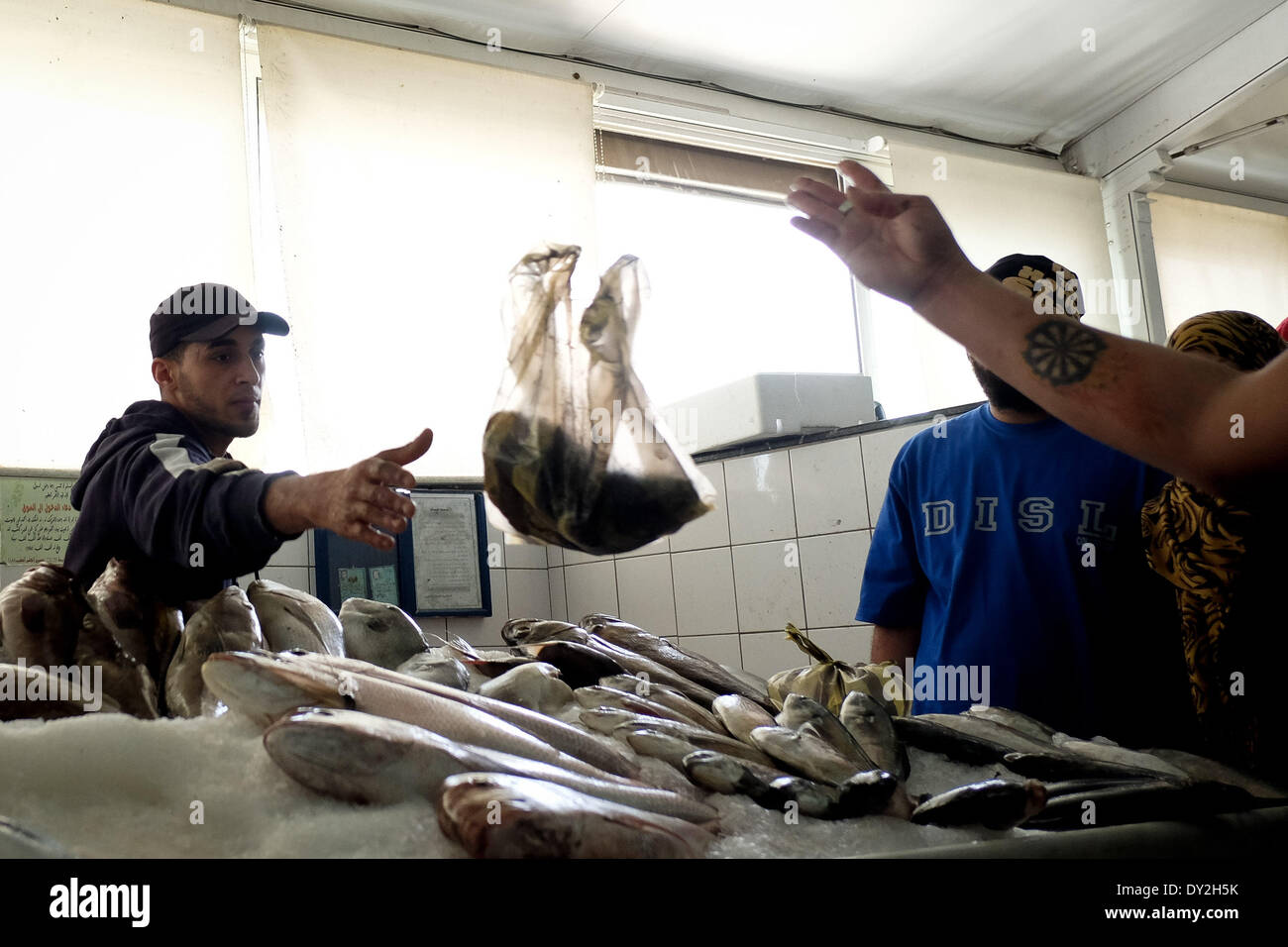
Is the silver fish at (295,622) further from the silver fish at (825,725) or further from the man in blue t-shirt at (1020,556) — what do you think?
the man in blue t-shirt at (1020,556)

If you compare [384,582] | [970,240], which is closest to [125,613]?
[384,582]

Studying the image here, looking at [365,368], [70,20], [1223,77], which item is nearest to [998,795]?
[365,368]

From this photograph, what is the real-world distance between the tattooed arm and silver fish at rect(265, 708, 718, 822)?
70 centimetres

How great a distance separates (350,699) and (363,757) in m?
0.12

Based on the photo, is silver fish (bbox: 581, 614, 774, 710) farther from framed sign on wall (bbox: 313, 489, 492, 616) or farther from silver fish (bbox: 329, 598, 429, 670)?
framed sign on wall (bbox: 313, 489, 492, 616)

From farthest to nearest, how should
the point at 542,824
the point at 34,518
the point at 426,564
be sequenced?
the point at 426,564, the point at 34,518, the point at 542,824

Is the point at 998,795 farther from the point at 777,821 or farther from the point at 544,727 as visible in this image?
the point at 544,727

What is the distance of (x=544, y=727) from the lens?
3.51ft

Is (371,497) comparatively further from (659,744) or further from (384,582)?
(384,582)

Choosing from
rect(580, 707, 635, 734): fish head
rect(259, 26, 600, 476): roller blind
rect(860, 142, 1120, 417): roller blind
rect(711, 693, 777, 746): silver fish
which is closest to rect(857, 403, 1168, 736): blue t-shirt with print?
rect(711, 693, 777, 746): silver fish

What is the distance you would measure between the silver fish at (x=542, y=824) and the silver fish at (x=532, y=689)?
421 mm

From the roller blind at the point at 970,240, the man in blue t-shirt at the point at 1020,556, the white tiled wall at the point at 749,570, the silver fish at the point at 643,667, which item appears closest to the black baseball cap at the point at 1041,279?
the man in blue t-shirt at the point at 1020,556

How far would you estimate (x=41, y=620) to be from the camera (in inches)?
54.0
